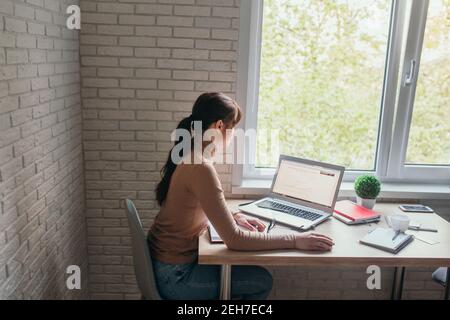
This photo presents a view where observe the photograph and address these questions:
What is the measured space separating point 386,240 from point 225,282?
0.74m

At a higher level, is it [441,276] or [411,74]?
[411,74]

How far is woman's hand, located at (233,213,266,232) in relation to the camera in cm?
208

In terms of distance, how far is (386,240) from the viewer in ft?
6.60

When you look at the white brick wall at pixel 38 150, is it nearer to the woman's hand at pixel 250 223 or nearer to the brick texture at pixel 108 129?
the brick texture at pixel 108 129

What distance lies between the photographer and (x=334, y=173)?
2314mm

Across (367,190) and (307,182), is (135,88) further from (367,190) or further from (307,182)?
(367,190)

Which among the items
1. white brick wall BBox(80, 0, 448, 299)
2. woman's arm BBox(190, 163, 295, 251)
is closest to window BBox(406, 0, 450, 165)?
white brick wall BBox(80, 0, 448, 299)

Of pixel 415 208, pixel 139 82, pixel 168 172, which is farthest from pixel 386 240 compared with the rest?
pixel 139 82

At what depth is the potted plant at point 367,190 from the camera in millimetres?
2412

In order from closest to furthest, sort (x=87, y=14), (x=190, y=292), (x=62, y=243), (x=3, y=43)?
(x=3, y=43)
(x=190, y=292)
(x=62, y=243)
(x=87, y=14)

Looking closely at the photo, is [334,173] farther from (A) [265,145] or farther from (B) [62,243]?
(B) [62,243]
